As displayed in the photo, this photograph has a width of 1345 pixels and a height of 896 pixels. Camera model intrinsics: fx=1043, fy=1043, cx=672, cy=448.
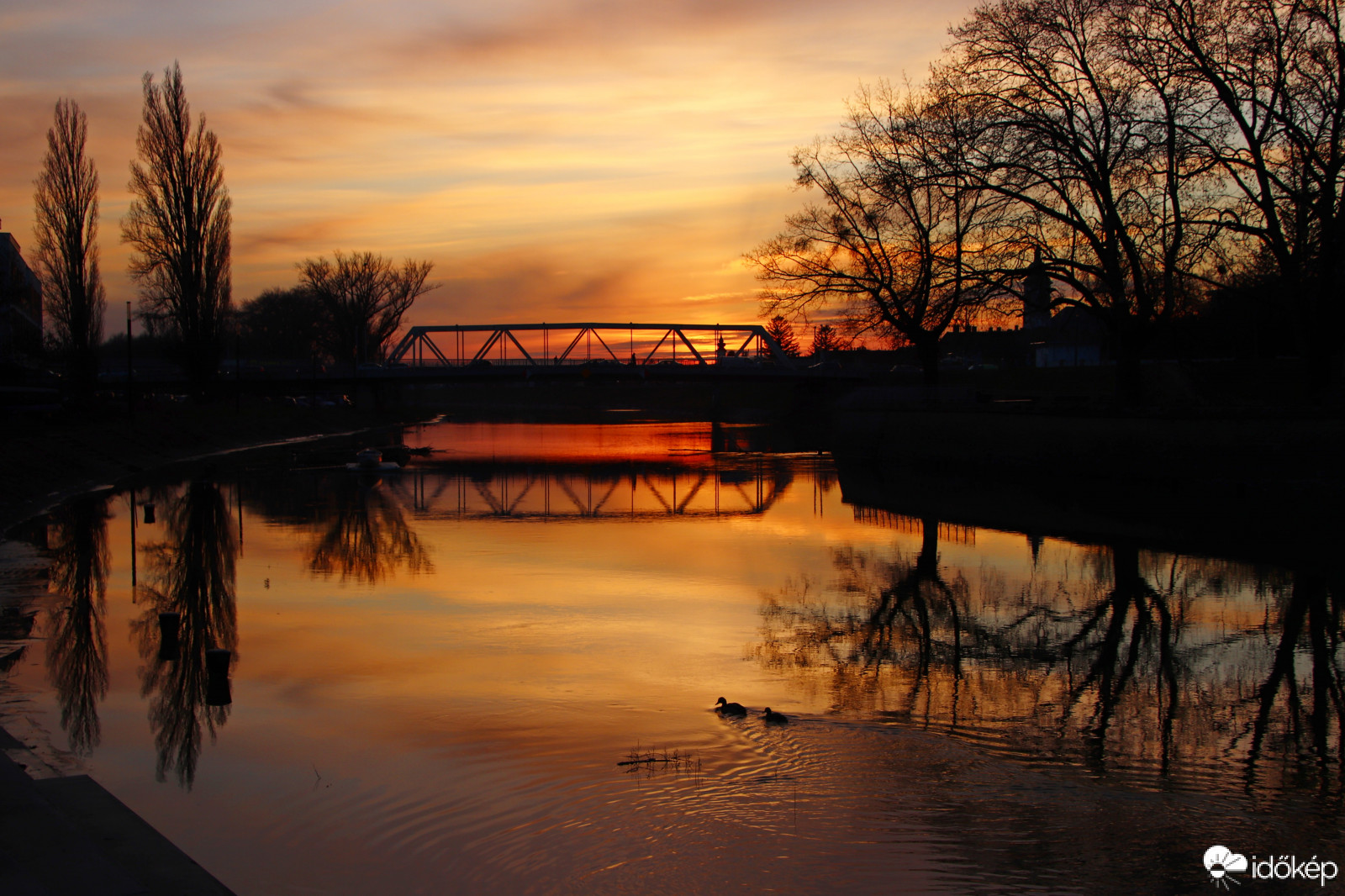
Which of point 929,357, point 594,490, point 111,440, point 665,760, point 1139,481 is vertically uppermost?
point 929,357

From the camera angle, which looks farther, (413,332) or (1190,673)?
(413,332)

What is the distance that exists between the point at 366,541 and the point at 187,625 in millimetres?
7311

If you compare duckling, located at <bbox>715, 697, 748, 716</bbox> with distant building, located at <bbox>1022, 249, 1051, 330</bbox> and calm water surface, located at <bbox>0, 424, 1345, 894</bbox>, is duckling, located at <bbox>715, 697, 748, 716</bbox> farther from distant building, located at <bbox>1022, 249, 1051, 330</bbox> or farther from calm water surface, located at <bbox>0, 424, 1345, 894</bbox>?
distant building, located at <bbox>1022, 249, 1051, 330</bbox>

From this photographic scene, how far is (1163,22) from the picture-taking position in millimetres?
27047

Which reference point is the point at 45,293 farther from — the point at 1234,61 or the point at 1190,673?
the point at 1190,673

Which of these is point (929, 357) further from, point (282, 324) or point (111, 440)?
point (282, 324)

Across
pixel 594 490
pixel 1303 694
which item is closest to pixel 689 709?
pixel 1303 694

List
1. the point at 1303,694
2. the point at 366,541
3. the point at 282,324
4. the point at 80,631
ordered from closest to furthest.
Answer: the point at 1303,694 → the point at 80,631 → the point at 366,541 → the point at 282,324

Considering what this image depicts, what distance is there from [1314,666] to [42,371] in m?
45.8

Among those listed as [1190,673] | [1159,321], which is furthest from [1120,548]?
[1159,321]

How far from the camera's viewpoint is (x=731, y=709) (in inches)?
375

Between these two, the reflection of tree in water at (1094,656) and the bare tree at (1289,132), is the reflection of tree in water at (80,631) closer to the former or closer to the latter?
the reflection of tree in water at (1094,656)

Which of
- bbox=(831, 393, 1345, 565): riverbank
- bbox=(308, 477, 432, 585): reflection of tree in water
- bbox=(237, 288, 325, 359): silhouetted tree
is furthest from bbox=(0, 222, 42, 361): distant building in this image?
bbox=(237, 288, 325, 359): silhouetted tree

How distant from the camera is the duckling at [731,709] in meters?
9.47
